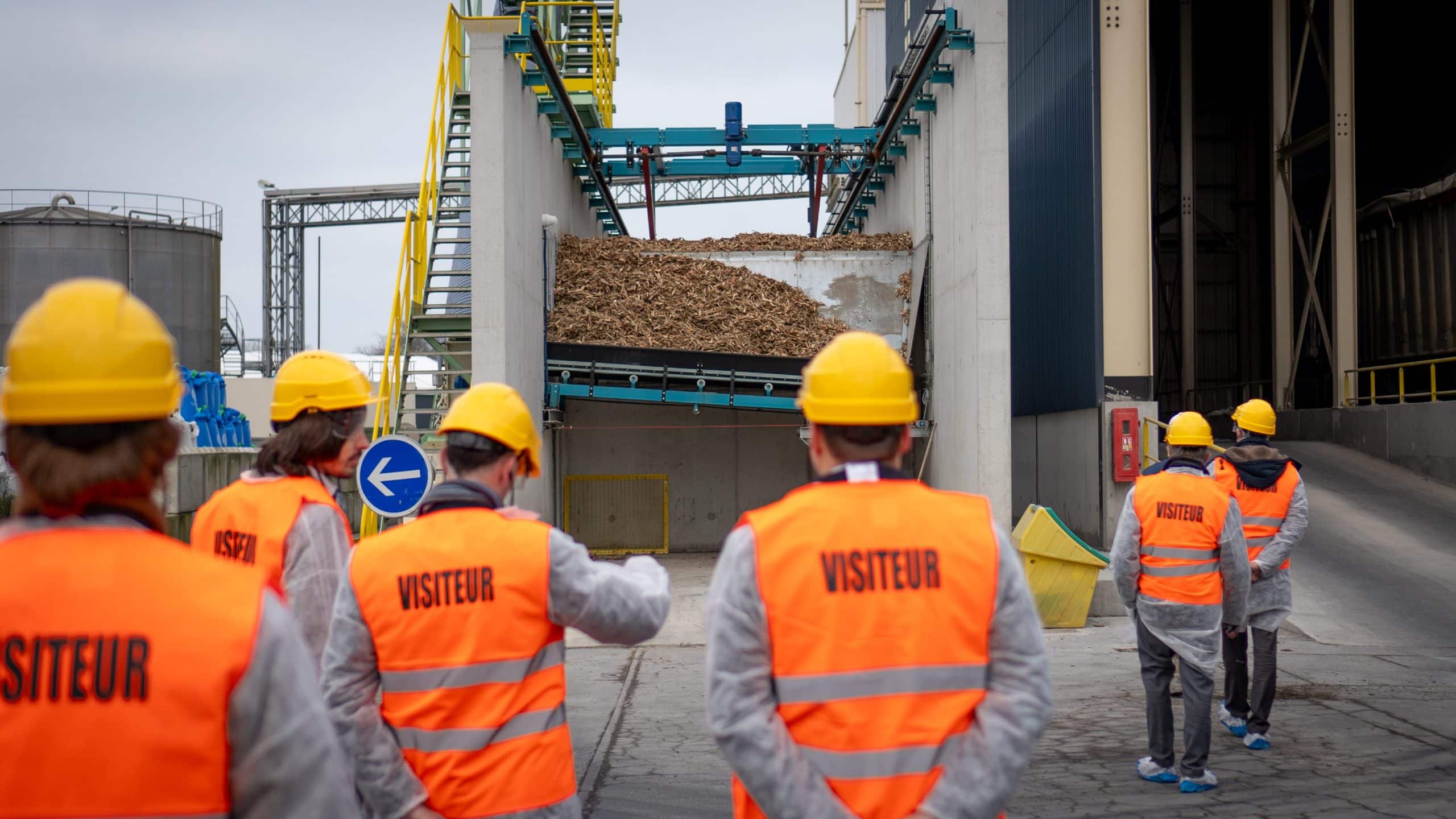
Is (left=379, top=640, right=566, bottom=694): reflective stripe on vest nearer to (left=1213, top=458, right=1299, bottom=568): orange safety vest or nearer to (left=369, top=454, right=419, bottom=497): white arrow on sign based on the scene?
(left=369, top=454, right=419, bottom=497): white arrow on sign

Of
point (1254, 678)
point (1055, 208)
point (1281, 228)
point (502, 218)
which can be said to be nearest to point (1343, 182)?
point (1281, 228)

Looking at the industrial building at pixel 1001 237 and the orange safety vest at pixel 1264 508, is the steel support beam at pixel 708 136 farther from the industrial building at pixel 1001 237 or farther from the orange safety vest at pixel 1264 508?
the orange safety vest at pixel 1264 508

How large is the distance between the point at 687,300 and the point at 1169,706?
11.9 m

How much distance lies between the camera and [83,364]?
1.59 meters

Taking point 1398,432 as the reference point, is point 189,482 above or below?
below

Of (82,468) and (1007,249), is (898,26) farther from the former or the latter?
(82,468)

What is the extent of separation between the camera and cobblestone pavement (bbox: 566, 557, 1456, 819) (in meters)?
5.98

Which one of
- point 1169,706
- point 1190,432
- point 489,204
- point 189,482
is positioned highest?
point 489,204

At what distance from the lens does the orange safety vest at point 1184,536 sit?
615 centimetres

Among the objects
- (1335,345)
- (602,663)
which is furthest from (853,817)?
(1335,345)

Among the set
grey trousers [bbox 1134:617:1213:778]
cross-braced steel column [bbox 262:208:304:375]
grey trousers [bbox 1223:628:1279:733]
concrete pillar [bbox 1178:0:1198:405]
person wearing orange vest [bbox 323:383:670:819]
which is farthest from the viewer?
cross-braced steel column [bbox 262:208:304:375]

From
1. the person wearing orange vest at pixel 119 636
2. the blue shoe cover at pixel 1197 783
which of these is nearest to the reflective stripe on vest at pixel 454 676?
the person wearing orange vest at pixel 119 636

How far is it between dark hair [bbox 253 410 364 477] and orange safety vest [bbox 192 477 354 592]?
0.16ft

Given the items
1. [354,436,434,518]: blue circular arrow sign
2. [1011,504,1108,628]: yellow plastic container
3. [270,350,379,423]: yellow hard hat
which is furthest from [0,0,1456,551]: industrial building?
[270,350,379,423]: yellow hard hat
